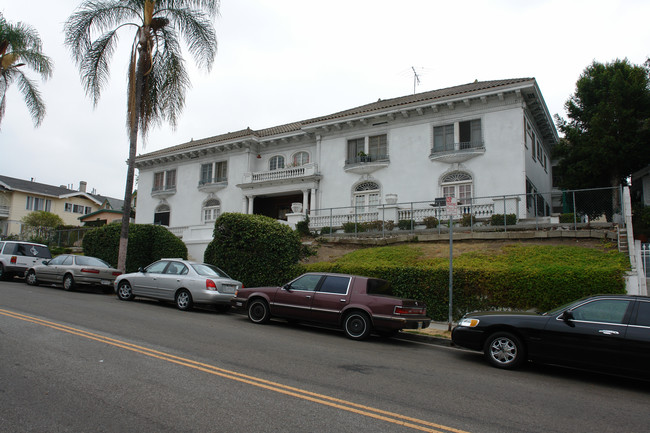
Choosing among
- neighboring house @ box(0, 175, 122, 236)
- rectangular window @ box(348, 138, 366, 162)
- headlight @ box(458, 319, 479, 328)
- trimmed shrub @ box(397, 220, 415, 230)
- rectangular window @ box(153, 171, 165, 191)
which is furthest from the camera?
neighboring house @ box(0, 175, 122, 236)

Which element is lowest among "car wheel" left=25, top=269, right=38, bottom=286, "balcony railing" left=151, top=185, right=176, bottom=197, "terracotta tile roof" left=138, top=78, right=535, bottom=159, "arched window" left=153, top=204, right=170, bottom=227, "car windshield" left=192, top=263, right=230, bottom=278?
"car wheel" left=25, top=269, right=38, bottom=286

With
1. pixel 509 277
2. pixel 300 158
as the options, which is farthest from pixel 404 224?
pixel 300 158

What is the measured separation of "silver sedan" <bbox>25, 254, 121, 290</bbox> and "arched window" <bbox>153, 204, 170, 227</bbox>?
16.3m

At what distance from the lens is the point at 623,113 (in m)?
21.3

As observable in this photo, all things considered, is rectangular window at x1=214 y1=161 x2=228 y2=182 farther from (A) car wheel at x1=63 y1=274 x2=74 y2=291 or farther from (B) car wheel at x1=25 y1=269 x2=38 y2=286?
(A) car wheel at x1=63 y1=274 x2=74 y2=291

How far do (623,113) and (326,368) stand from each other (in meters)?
22.3

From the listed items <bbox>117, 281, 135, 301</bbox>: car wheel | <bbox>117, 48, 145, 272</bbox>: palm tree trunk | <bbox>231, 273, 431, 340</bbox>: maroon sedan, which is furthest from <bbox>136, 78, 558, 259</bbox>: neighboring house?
<bbox>231, 273, 431, 340</bbox>: maroon sedan

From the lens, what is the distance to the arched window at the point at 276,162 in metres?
28.3

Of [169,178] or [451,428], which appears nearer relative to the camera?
[451,428]

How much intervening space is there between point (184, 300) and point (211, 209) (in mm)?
18456

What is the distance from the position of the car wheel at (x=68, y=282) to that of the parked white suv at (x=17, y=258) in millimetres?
3047

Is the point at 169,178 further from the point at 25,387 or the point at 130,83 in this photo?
the point at 25,387

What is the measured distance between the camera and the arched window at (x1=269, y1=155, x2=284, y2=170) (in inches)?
1116

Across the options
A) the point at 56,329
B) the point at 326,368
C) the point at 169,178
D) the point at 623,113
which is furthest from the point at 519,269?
the point at 169,178
